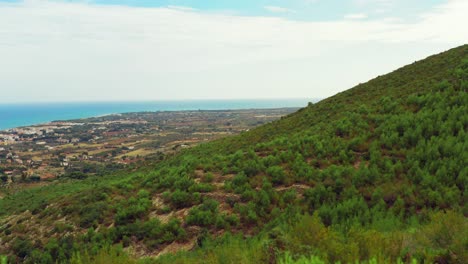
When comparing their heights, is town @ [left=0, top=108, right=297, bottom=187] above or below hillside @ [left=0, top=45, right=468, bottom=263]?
below

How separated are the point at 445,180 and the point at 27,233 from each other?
17.8m

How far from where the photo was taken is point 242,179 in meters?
14.0

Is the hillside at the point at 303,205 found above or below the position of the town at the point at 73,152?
above

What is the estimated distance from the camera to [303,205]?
1112cm

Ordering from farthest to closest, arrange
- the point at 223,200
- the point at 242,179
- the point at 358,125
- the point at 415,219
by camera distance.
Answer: the point at 358,125
the point at 242,179
the point at 223,200
the point at 415,219

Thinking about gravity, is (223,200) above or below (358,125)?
below

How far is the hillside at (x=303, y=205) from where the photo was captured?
665 centimetres

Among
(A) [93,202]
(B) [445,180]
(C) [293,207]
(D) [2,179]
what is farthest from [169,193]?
(D) [2,179]

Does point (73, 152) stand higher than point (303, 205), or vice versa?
point (303, 205)

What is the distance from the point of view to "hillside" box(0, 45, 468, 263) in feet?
21.8

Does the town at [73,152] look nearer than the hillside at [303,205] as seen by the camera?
No

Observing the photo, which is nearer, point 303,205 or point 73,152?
point 303,205

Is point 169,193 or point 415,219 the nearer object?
point 415,219

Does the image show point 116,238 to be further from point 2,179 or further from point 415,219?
point 2,179
